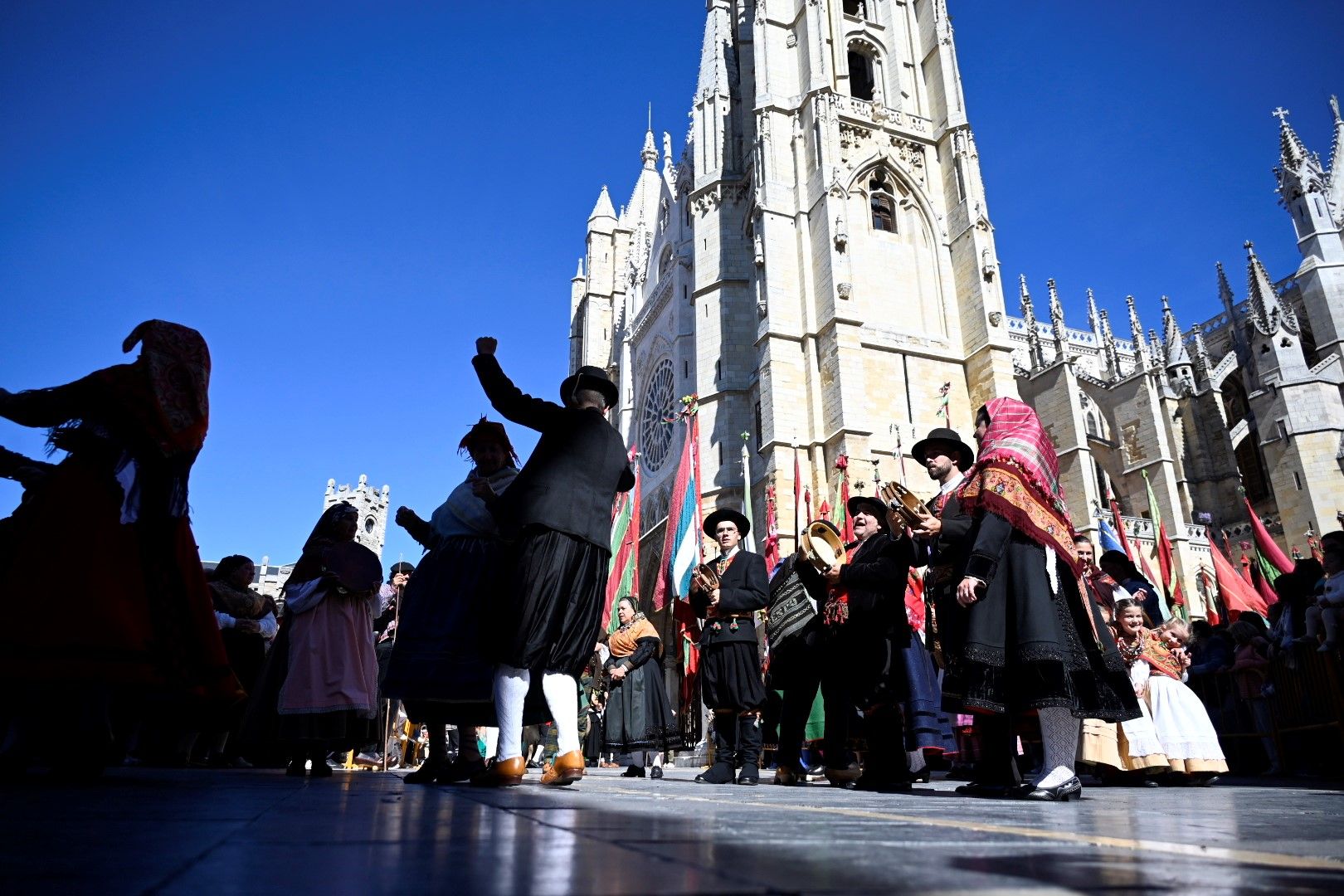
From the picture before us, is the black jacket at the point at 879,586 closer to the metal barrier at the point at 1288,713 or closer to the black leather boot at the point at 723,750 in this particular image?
the black leather boot at the point at 723,750

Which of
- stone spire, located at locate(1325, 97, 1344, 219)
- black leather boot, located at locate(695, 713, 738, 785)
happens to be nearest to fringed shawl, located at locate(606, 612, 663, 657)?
black leather boot, located at locate(695, 713, 738, 785)

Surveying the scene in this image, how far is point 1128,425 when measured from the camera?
2669 centimetres

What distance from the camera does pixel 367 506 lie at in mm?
27922

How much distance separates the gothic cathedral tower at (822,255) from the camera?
59.8ft

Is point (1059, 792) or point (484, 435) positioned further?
point (484, 435)

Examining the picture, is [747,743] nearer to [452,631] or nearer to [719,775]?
[719,775]

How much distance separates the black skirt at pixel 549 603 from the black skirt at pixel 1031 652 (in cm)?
169

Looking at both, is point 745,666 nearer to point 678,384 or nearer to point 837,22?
point 678,384

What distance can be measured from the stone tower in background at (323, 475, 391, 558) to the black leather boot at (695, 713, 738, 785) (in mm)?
23129

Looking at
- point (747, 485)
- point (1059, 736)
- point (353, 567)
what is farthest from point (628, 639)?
point (747, 485)

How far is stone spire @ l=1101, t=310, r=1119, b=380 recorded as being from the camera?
2941 cm

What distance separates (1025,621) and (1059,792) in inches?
27.4

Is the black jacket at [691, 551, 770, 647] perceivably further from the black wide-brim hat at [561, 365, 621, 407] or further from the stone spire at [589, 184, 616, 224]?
the stone spire at [589, 184, 616, 224]

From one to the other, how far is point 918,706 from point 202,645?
4.24 metres
